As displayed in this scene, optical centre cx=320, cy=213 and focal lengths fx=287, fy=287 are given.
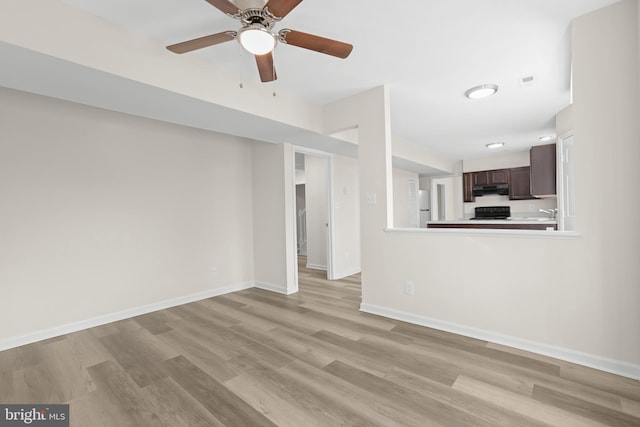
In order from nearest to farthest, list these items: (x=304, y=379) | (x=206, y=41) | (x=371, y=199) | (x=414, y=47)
Answer: (x=206, y=41), (x=304, y=379), (x=414, y=47), (x=371, y=199)

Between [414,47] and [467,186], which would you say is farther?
[467,186]

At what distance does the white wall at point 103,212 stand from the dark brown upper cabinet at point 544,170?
4565 millimetres

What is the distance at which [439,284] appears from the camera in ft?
9.15

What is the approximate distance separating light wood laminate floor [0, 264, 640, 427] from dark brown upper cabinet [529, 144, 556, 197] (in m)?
3.06

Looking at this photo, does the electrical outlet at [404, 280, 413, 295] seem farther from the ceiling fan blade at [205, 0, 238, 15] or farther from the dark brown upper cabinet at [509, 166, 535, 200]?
the dark brown upper cabinet at [509, 166, 535, 200]

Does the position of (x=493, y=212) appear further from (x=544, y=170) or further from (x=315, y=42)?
(x=315, y=42)

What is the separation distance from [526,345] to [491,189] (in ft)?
19.5

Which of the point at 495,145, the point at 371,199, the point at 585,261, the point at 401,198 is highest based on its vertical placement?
the point at 495,145

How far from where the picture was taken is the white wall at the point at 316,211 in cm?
584

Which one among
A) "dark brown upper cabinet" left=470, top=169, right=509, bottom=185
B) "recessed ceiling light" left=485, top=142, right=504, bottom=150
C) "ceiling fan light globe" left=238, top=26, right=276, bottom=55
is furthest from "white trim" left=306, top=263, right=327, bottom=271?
"dark brown upper cabinet" left=470, top=169, right=509, bottom=185

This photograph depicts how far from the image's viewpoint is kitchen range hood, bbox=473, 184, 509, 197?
716 centimetres

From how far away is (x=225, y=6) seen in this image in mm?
1558

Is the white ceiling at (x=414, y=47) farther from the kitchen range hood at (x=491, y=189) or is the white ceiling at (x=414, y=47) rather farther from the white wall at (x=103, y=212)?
the kitchen range hood at (x=491, y=189)

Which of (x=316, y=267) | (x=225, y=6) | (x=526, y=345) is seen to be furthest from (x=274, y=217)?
(x=526, y=345)
